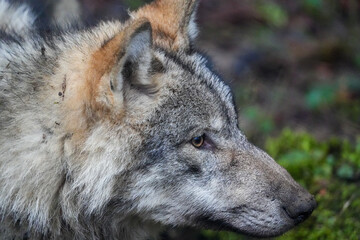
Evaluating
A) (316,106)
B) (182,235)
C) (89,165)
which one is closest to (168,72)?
(89,165)

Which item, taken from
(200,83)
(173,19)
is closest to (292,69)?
(173,19)

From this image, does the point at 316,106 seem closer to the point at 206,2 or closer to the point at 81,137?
the point at 206,2

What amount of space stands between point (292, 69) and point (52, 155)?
6.31 meters

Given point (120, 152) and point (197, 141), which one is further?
point (197, 141)

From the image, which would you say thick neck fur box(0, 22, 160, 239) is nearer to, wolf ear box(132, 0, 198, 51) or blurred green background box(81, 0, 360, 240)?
wolf ear box(132, 0, 198, 51)

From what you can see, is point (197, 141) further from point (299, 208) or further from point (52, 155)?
point (52, 155)

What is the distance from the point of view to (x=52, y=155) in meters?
4.34

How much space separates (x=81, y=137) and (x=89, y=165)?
0.20m

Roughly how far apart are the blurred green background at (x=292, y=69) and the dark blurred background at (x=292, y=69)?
14mm

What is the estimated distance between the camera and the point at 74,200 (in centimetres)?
444

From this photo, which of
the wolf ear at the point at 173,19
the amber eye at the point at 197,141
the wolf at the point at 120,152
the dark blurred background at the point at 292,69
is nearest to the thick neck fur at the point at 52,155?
the wolf at the point at 120,152

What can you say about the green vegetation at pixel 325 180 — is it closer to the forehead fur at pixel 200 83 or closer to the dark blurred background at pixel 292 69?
the dark blurred background at pixel 292 69

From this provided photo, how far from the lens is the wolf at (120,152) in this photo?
4297 millimetres

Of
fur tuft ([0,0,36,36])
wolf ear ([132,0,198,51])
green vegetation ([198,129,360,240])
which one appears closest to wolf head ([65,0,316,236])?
wolf ear ([132,0,198,51])
